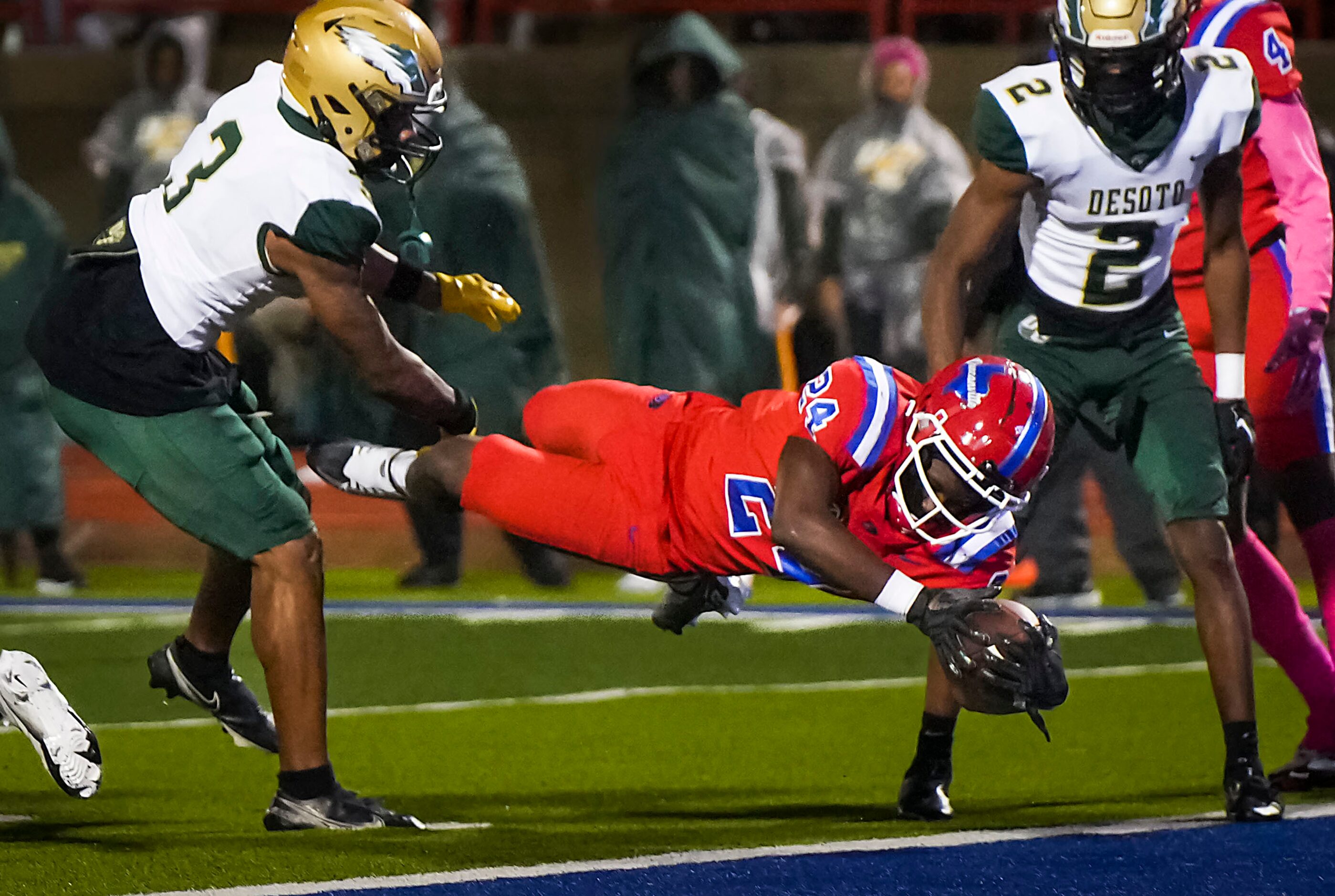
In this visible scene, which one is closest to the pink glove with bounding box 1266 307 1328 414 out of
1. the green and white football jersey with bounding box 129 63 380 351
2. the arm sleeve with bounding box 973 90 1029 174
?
the arm sleeve with bounding box 973 90 1029 174

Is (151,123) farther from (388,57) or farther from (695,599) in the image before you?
(695,599)

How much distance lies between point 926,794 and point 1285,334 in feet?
4.47

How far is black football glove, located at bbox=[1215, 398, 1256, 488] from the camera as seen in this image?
4.31m

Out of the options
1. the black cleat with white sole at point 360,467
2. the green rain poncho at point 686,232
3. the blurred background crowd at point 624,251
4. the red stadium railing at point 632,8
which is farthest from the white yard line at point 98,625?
the red stadium railing at point 632,8

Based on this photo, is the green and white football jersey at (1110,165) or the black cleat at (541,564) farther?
the black cleat at (541,564)

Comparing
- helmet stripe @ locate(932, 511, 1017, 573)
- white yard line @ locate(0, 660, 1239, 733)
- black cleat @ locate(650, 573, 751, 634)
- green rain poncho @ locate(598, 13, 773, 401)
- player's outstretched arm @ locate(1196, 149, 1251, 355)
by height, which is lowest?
white yard line @ locate(0, 660, 1239, 733)

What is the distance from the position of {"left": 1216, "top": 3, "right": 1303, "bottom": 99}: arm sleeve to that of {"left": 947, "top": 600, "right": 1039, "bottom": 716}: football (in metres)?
1.73

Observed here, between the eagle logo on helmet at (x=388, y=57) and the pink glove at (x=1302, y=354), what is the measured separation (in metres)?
2.03

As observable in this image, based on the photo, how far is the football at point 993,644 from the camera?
11.6 ft

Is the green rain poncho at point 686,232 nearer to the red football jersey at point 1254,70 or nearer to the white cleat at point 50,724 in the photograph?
the red football jersey at point 1254,70

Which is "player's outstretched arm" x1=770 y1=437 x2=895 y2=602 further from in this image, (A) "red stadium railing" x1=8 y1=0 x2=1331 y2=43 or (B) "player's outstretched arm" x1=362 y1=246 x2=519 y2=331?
(A) "red stadium railing" x1=8 y1=0 x2=1331 y2=43

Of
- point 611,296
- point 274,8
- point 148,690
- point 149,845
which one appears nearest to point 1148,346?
point 149,845

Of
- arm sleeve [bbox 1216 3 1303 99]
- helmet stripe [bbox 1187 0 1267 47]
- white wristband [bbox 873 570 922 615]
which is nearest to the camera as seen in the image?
white wristband [bbox 873 570 922 615]

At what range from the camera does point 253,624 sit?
405 centimetres
